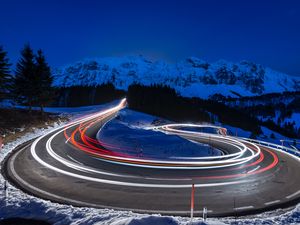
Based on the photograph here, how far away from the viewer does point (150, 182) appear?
49.6 ft

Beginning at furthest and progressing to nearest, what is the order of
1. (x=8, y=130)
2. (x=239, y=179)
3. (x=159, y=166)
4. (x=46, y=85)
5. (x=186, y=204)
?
(x=46, y=85) < (x=8, y=130) < (x=159, y=166) < (x=239, y=179) < (x=186, y=204)

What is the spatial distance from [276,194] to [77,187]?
10629 mm

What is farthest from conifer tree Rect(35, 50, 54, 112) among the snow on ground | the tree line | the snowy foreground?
the snowy foreground

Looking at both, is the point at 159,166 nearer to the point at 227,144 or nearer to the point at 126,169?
the point at 126,169

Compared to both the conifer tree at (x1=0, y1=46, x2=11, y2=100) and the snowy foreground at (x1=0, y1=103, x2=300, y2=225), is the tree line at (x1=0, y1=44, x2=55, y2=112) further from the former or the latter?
the snowy foreground at (x1=0, y1=103, x2=300, y2=225)

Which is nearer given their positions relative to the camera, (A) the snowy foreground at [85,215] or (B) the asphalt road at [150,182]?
(A) the snowy foreground at [85,215]

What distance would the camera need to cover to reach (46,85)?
46344 mm

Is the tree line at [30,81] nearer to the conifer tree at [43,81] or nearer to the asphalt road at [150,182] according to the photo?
the conifer tree at [43,81]

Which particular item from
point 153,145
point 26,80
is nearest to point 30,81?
point 26,80

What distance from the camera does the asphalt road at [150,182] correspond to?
12.1 metres

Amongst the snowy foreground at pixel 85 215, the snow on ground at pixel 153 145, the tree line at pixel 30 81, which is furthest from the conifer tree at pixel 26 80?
the snowy foreground at pixel 85 215

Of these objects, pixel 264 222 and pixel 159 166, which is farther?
pixel 159 166

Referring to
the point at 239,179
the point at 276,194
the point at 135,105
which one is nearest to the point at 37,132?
the point at 239,179

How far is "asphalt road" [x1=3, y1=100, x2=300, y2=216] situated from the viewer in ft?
39.6
